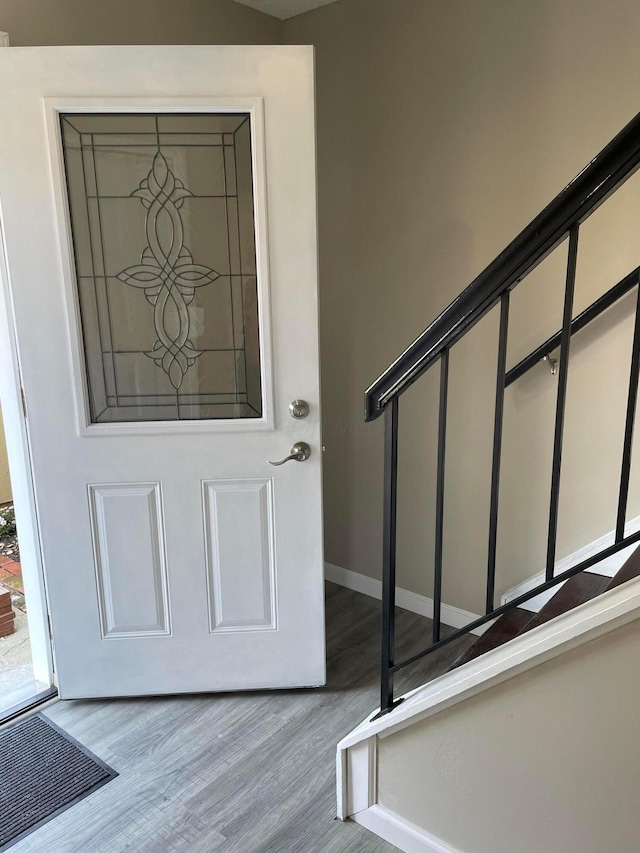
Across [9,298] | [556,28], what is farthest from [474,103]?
[9,298]

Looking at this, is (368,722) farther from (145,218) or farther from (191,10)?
(191,10)

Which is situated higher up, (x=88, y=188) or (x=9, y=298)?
(x=88, y=188)

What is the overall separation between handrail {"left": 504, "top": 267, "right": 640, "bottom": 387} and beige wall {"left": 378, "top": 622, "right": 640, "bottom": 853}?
35.6 inches

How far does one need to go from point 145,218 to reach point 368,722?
1591mm

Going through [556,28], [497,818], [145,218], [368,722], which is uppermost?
[556,28]

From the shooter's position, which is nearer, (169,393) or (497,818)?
(497,818)

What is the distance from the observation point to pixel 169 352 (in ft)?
6.68

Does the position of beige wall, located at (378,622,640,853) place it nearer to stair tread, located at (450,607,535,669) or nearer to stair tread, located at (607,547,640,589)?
stair tread, located at (450,607,535,669)

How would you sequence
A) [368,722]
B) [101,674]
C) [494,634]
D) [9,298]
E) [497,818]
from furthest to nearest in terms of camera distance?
[101,674] < [9,298] < [494,634] < [368,722] < [497,818]

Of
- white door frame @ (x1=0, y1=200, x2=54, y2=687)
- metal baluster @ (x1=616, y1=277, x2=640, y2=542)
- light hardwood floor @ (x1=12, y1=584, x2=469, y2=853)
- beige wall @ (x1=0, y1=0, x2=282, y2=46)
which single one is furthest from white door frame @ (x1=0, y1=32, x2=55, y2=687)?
metal baluster @ (x1=616, y1=277, x2=640, y2=542)

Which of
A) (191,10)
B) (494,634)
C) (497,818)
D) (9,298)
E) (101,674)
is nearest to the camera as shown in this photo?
A: (497,818)

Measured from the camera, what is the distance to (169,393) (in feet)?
6.72

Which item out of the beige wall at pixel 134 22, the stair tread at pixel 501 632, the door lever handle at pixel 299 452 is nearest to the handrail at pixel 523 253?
the door lever handle at pixel 299 452

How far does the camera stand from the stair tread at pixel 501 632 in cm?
169
